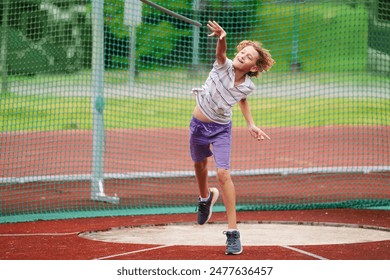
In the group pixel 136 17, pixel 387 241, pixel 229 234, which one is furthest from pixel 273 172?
pixel 229 234

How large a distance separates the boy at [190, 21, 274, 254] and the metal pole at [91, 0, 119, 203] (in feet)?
11.8

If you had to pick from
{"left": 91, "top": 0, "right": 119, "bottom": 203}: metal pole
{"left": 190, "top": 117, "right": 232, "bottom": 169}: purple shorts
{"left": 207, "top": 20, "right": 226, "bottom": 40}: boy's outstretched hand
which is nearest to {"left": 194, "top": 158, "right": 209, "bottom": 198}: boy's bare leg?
{"left": 190, "top": 117, "right": 232, "bottom": 169}: purple shorts

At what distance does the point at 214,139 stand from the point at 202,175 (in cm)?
59

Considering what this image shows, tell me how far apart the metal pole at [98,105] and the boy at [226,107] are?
3610 mm

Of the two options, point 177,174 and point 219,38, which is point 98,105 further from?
point 219,38

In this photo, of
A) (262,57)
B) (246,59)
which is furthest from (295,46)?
(246,59)

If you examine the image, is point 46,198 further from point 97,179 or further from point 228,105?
Answer: point 228,105

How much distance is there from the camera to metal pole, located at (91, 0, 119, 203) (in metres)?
10.7

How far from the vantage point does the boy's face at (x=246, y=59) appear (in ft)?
22.9

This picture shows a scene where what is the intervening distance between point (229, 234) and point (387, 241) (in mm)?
1788

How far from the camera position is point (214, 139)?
717 cm

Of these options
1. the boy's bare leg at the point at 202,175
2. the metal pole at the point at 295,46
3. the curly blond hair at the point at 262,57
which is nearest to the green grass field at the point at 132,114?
the metal pole at the point at 295,46

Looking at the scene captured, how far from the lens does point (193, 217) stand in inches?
385
